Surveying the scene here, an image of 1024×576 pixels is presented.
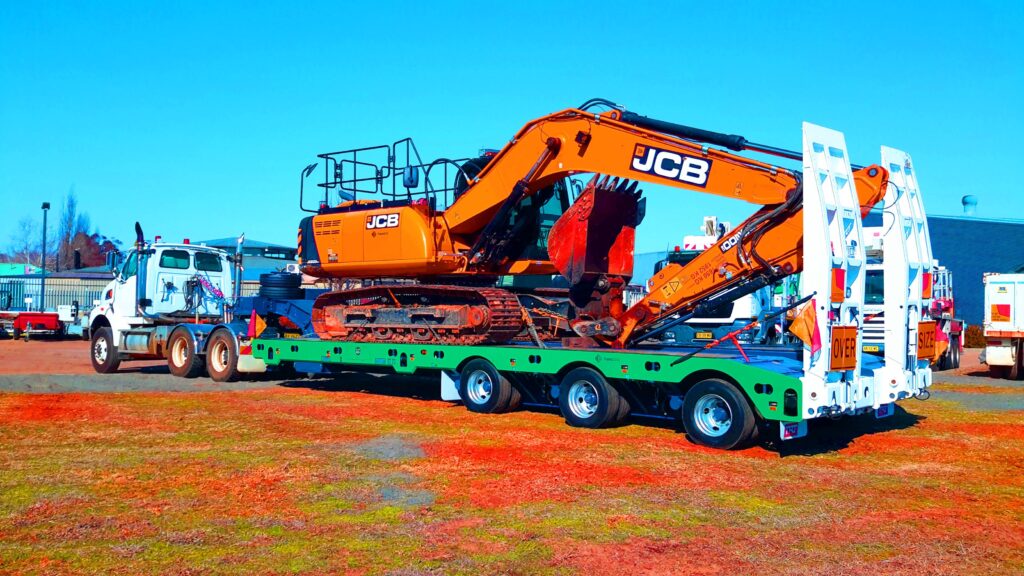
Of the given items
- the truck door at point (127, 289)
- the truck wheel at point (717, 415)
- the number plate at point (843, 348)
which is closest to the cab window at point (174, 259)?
the truck door at point (127, 289)

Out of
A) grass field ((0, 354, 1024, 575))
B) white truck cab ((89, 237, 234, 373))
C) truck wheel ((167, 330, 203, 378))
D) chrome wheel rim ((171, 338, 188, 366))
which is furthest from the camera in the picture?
white truck cab ((89, 237, 234, 373))

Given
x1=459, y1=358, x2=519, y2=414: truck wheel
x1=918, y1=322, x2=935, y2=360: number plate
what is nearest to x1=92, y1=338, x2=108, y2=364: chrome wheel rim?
x1=459, y1=358, x2=519, y2=414: truck wheel

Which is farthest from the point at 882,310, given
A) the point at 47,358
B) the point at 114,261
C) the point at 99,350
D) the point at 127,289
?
the point at 47,358

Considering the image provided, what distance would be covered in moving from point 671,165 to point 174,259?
41.9 ft

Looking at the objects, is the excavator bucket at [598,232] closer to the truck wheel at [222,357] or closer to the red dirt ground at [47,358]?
the truck wheel at [222,357]

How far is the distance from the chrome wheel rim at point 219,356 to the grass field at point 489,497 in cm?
563

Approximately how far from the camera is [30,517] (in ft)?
24.2

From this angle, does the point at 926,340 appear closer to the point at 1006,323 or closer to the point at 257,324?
the point at 257,324

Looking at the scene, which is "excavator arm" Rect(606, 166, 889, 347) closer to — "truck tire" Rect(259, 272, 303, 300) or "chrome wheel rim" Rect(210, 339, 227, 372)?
"truck tire" Rect(259, 272, 303, 300)

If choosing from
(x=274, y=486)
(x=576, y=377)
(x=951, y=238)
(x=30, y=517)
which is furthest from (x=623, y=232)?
(x=951, y=238)

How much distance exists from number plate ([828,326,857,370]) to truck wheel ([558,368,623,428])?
9.33 feet

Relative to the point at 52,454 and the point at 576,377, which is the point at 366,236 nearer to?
the point at 576,377

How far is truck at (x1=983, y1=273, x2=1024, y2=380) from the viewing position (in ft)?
71.6

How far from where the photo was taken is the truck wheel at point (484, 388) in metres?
13.4
